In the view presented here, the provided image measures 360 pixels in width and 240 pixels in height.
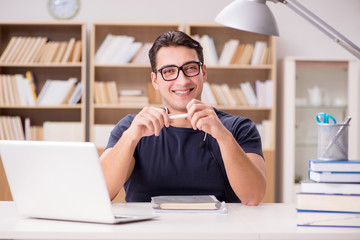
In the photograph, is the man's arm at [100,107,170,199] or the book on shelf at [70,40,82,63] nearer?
the man's arm at [100,107,170,199]

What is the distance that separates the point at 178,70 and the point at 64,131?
2.59 metres

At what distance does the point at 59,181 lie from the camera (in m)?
1.24

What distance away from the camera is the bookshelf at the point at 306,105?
440 centimetres

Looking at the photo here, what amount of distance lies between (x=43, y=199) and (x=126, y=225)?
25cm

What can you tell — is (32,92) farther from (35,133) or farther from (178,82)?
(178,82)

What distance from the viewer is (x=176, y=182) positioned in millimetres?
1858

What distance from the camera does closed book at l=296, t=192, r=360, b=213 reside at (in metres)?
1.24

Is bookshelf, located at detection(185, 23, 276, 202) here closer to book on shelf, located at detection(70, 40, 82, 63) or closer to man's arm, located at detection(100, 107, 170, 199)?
book on shelf, located at detection(70, 40, 82, 63)

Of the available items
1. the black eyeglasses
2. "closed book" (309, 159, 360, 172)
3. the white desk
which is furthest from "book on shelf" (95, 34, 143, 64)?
"closed book" (309, 159, 360, 172)

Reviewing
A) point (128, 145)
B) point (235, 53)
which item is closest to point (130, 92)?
point (235, 53)

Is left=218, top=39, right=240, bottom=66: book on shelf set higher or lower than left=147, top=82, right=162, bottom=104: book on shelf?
higher

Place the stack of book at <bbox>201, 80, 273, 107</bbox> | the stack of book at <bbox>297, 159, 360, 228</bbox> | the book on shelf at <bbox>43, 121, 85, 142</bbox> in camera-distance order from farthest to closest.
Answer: the stack of book at <bbox>201, 80, 273, 107</bbox>, the book on shelf at <bbox>43, 121, 85, 142</bbox>, the stack of book at <bbox>297, 159, 360, 228</bbox>

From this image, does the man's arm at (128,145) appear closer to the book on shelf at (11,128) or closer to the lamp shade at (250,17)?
the lamp shade at (250,17)

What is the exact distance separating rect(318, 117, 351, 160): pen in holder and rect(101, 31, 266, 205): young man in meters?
0.40
